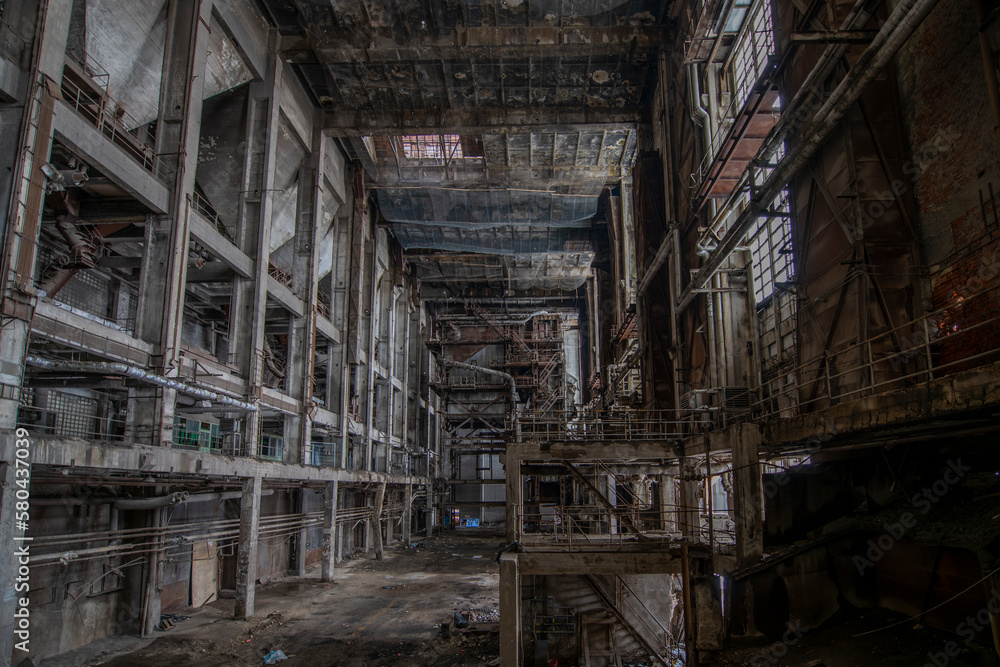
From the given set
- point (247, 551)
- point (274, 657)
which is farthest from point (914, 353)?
point (247, 551)

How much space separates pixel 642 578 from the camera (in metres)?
14.7

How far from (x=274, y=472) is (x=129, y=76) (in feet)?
34.1

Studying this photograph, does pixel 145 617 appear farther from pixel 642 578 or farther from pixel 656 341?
pixel 656 341

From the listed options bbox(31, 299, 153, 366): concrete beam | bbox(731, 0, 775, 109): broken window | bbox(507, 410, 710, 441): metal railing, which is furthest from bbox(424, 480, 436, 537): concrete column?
bbox(731, 0, 775, 109): broken window

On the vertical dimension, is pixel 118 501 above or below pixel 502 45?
below

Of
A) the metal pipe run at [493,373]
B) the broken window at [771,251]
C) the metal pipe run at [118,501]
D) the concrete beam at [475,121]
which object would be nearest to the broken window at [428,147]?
the concrete beam at [475,121]

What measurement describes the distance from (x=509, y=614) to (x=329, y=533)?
11.8 meters

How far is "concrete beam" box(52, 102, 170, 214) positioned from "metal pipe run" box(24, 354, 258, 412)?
11.9ft

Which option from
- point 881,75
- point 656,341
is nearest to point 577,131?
point 656,341

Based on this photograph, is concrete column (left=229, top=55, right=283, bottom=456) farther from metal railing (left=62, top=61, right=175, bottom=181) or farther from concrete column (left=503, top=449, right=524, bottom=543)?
concrete column (left=503, top=449, right=524, bottom=543)

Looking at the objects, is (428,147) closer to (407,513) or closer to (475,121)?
(475,121)

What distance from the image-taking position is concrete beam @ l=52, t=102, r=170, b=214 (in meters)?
10.1

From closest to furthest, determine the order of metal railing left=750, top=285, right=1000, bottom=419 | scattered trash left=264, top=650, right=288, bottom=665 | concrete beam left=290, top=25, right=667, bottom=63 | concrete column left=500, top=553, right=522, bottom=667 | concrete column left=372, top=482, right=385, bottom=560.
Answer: metal railing left=750, top=285, right=1000, bottom=419
concrete column left=500, top=553, right=522, bottom=667
scattered trash left=264, top=650, right=288, bottom=665
concrete beam left=290, top=25, right=667, bottom=63
concrete column left=372, top=482, right=385, bottom=560

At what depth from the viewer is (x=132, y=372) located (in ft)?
36.3
